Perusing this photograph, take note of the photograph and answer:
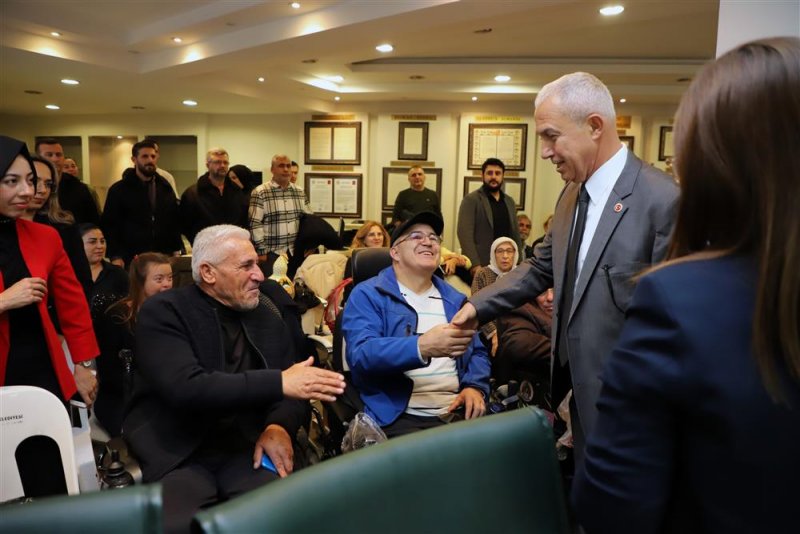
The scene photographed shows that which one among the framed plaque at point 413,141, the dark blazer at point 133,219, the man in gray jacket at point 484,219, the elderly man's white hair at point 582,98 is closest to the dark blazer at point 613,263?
the elderly man's white hair at point 582,98

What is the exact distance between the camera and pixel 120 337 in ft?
8.39

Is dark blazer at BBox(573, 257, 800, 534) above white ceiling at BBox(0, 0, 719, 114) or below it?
below

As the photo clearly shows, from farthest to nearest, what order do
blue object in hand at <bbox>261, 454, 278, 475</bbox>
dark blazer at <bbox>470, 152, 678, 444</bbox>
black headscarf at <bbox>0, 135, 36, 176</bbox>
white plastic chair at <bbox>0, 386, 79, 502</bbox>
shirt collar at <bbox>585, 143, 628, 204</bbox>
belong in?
black headscarf at <bbox>0, 135, 36, 176</bbox>, blue object in hand at <bbox>261, 454, 278, 475</bbox>, white plastic chair at <bbox>0, 386, 79, 502</bbox>, shirt collar at <bbox>585, 143, 628, 204</bbox>, dark blazer at <bbox>470, 152, 678, 444</bbox>

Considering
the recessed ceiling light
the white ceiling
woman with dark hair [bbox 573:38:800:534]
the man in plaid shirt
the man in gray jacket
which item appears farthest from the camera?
the man in gray jacket

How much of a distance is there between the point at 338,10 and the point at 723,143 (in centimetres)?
403

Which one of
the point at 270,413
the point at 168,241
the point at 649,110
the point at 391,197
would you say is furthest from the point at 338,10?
the point at 649,110

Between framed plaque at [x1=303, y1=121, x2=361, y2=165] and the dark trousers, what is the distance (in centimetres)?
667

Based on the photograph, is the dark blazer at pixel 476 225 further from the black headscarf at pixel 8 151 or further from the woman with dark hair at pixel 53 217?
the black headscarf at pixel 8 151

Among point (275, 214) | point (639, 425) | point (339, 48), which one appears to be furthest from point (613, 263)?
point (339, 48)

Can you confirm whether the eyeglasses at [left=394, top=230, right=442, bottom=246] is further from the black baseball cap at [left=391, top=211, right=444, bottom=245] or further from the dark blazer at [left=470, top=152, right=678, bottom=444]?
the dark blazer at [left=470, top=152, right=678, bottom=444]

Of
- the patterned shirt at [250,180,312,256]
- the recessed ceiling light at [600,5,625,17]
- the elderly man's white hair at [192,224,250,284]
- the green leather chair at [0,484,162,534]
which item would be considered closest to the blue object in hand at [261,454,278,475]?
the elderly man's white hair at [192,224,250,284]

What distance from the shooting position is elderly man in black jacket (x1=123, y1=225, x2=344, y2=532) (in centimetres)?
169

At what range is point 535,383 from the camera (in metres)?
2.79

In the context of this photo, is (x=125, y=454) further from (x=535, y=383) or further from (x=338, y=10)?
(x=338, y=10)
